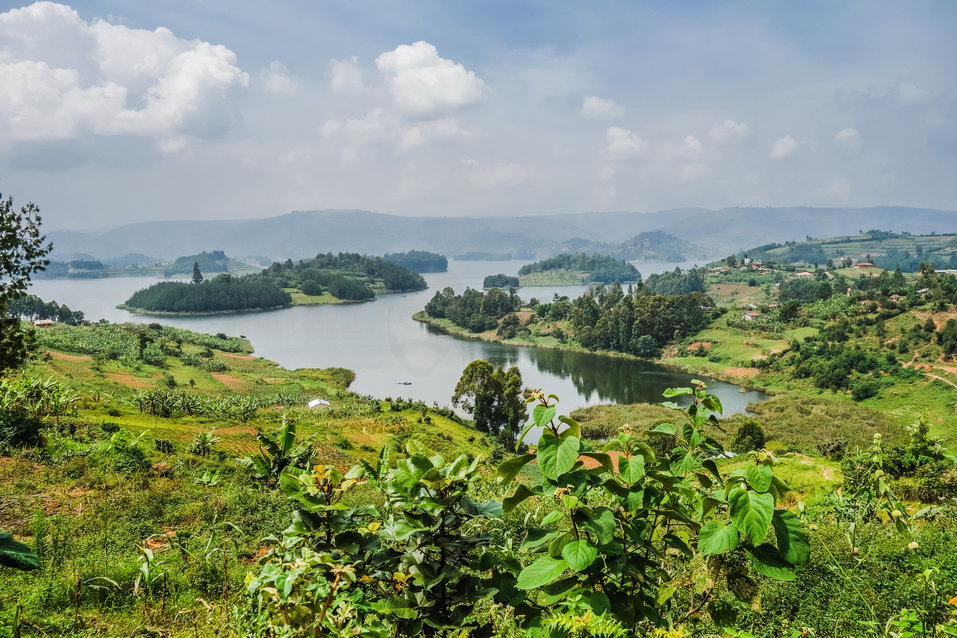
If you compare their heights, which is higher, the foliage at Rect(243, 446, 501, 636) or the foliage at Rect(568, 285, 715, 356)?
the foliage at Rect(243, 446, 501, 636)

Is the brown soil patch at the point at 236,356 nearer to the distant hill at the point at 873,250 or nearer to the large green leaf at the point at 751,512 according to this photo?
the large green leaf at the point at 751,512

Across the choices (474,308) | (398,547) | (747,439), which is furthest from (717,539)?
(474,308)

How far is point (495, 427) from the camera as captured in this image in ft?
89.0

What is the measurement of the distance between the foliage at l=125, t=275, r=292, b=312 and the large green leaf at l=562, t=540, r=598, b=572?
93778 millimetres

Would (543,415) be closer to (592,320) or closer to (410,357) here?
(410,357)

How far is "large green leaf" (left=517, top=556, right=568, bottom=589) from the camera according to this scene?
4.05 ft

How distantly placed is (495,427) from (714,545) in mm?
26404

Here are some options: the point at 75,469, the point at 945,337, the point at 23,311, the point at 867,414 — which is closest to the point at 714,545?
the point at 75,469

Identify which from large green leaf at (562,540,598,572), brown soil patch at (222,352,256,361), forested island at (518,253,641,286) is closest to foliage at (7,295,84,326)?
brown soil patch at (222,352,256,361)

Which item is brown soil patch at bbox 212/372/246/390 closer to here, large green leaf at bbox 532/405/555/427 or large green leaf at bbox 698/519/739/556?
large green leaf at bbox 532/405/555/427

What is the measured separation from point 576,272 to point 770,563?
140966 mm

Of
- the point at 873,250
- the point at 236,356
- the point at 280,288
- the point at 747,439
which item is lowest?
the point at 747,439

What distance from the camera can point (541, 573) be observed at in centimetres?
127

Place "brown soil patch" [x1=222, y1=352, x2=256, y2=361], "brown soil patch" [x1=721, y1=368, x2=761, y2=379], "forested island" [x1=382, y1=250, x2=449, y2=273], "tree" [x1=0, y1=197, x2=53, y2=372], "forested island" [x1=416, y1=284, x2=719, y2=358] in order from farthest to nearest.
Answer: "forested island" [x1=382, y1=250, x2=449, y2=273] < "forested island" [x1=416, y1=284, x2=719, y2=358] < "brown soil patch" [x1=222, y1=352, x2=256, y2=361] < "brown soil patch" [x1=721, y1=368, x2=761, y2=379] < "tree" [x1=0, y1=197, x2=53, y2=372]
